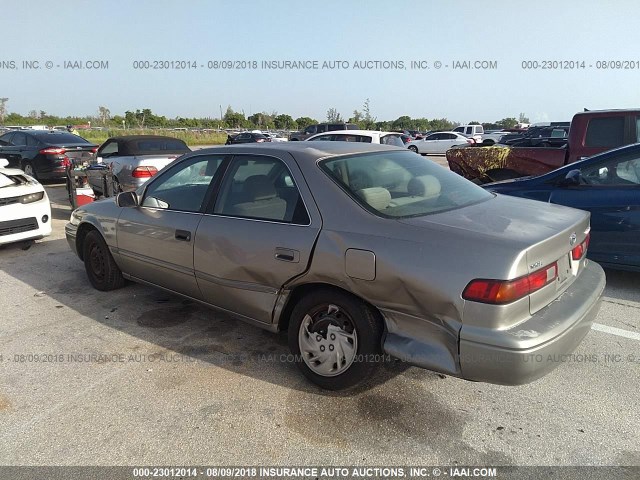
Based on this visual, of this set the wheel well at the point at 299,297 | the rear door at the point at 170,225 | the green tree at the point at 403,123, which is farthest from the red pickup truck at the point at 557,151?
the green tree at the point at 403,123

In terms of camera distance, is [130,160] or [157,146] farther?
[157,146]

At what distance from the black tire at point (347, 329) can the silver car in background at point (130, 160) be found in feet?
18.1

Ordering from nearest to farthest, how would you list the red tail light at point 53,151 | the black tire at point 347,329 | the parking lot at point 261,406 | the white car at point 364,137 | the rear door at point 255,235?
1. the parking lot at point 261,406
2. the black tire at point 347,329
3. the rear door at point 255,235
4. the red tail light at point 53,151
5. the white car at point 364,137

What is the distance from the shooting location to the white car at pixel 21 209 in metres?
5.87

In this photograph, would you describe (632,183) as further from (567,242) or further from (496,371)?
(496,371)

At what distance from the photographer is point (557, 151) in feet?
25.4

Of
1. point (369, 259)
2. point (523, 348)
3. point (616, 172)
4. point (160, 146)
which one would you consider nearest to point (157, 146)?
point (160, 146)

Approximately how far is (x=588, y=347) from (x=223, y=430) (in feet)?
8.88

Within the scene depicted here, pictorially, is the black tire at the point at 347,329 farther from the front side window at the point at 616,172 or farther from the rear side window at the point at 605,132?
the rear side window at the point at 605,132

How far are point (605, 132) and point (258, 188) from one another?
6.09 meters

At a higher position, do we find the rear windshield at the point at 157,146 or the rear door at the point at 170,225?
the rear windshield at the point at 157,146

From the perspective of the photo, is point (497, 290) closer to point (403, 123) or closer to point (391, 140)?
point (391, 140)

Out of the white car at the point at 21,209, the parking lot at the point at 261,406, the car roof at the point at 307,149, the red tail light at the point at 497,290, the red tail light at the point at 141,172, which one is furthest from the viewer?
the red tail light at the point at 141,172

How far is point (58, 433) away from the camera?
2.52 m
